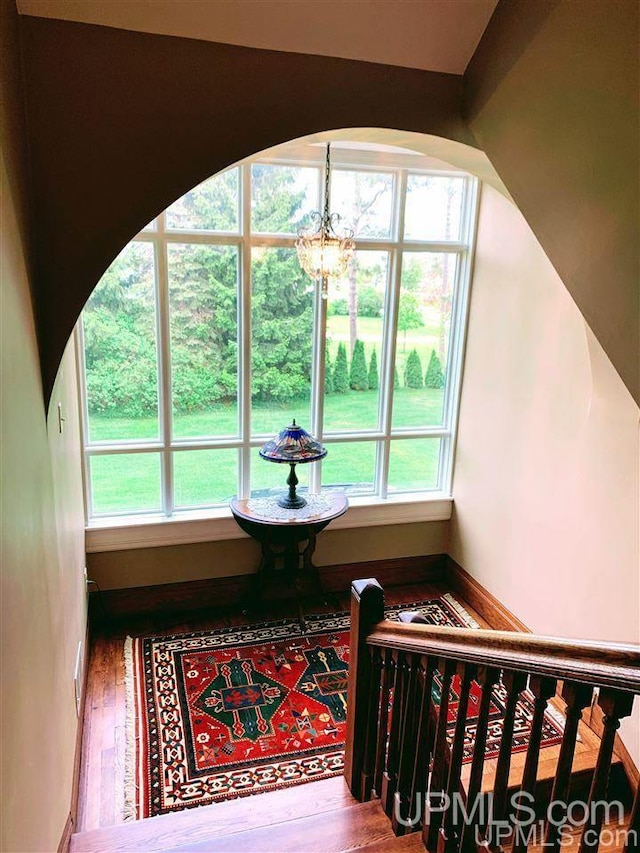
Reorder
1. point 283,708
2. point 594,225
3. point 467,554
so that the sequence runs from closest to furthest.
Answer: point 594,225 → point 283,708 → point 467,554

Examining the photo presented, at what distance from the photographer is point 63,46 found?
172 cm

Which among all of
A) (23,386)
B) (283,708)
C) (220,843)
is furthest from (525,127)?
(283,708)

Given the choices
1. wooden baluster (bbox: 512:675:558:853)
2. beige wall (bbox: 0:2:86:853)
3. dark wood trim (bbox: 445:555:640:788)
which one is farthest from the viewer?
dark wood trim (bbox: 445:555:640:788)

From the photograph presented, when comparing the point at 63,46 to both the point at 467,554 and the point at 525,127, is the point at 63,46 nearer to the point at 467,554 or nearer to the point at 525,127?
the point at 525,127

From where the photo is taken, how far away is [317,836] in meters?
1.86

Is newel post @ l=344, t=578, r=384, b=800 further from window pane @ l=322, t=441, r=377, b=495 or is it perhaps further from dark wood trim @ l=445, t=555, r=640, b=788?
window pane @ l=322, t=441, r=377, b=495

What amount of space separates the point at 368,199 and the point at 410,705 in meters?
3.05

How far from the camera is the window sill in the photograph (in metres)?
3.65

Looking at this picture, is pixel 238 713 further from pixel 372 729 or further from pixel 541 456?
pixel 541 456

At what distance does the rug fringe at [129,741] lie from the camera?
249 cm

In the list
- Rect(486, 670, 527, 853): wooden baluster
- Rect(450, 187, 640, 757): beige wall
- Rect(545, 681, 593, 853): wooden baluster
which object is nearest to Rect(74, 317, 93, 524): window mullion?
Rect(450, 187, 640, 757): beige wall

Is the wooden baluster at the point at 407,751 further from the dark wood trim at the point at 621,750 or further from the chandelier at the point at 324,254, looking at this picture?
the chandelier at the point at 324,254

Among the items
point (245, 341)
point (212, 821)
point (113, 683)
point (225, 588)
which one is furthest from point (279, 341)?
point (212, 821)

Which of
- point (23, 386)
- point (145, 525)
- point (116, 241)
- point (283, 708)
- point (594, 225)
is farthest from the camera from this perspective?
point (145, 525)
